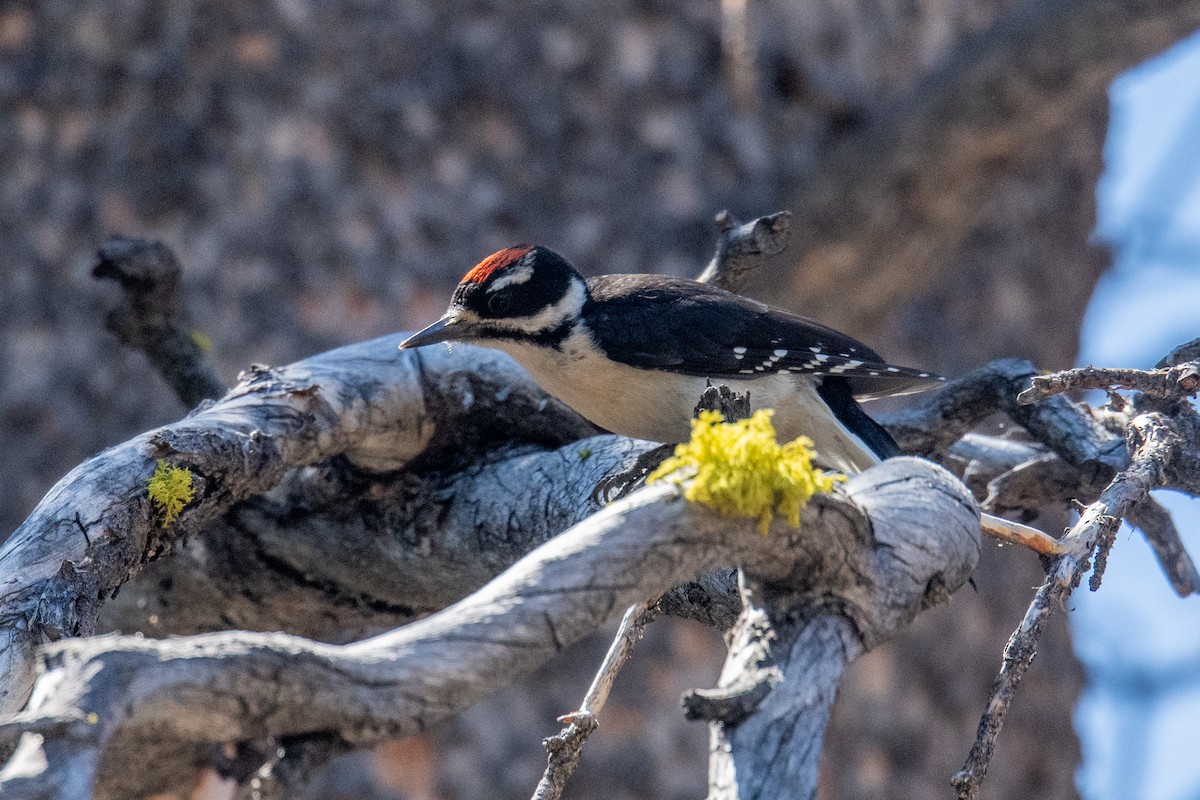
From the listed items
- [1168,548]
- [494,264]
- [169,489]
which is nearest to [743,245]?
[494,264]

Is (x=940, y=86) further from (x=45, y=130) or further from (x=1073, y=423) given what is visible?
(x=45, y=130)

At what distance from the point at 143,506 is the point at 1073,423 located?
222cm

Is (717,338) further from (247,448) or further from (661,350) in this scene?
(247,448)

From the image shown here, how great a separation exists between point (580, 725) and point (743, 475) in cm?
78

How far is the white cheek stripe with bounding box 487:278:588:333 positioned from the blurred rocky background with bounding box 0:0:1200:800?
141 centimetres

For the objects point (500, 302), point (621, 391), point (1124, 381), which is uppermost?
point (500, 302)

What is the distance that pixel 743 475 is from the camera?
1554 millimetres

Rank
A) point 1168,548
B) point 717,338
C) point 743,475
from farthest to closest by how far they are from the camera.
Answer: point 717,338, point 1168,548, point 743,475

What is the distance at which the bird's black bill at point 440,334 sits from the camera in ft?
10.7

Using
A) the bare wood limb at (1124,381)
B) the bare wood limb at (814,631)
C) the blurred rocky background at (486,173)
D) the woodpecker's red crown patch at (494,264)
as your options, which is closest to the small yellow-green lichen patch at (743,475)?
the bare wood limb at (814,631)

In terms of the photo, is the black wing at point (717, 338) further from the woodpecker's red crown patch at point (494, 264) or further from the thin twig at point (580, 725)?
the thin twig at point (580, 725)

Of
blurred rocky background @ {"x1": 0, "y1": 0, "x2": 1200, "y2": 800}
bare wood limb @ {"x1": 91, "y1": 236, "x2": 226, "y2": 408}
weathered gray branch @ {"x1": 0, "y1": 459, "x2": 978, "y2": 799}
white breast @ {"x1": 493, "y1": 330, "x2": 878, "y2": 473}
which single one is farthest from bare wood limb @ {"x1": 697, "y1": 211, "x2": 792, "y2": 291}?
weathered gray branch @ {"x1": 0, "y1": 459, "x2": 978, "y2": 799}

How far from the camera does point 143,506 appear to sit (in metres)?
2.53

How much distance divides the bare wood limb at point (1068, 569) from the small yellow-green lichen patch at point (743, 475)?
420 mm
